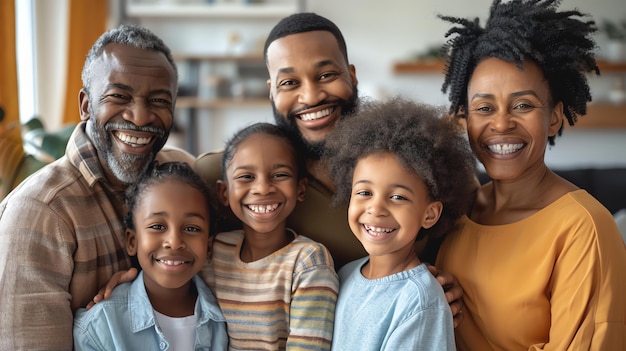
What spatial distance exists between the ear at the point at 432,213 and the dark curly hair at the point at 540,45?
1.21 feet

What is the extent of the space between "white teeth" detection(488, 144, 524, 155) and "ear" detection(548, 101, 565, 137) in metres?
0.14

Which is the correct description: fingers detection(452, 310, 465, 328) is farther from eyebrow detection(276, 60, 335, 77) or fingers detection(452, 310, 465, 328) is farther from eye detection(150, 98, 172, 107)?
eye detection(150, 98, 172, 107)

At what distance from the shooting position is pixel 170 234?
5.63 ft

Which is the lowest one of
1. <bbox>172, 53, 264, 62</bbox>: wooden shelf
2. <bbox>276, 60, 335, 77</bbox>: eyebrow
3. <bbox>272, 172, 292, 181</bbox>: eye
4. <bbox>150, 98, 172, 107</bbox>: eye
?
<bbox>272, 172, 292, 181</bbox>: eye

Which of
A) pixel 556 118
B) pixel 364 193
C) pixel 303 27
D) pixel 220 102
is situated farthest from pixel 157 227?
pixel 220 102

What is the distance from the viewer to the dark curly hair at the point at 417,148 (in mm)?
1631

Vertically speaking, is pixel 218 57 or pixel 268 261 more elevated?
pixel 218 57

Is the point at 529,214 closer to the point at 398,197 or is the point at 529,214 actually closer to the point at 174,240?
the point at 398,197

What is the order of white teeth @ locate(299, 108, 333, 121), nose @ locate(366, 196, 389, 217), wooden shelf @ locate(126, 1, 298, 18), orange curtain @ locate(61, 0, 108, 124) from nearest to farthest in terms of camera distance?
nose @ locate(366, 196, 389, 217) → white teeth @ locate(299, 108, 333, 121) → orange curtain @ locate(61, 0, 108, 124) → wooden shelf @ locate(126, 1, 298, 18)

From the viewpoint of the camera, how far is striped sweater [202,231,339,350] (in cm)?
166

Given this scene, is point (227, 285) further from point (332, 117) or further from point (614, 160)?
point (614, 160)

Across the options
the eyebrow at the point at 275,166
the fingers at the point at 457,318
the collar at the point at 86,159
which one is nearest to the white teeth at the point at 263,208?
the eyebrow at the point at 275,166

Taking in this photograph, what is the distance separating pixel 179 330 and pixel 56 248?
42 cm

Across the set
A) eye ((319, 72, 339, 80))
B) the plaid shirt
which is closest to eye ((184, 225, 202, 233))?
the plaid shirt
